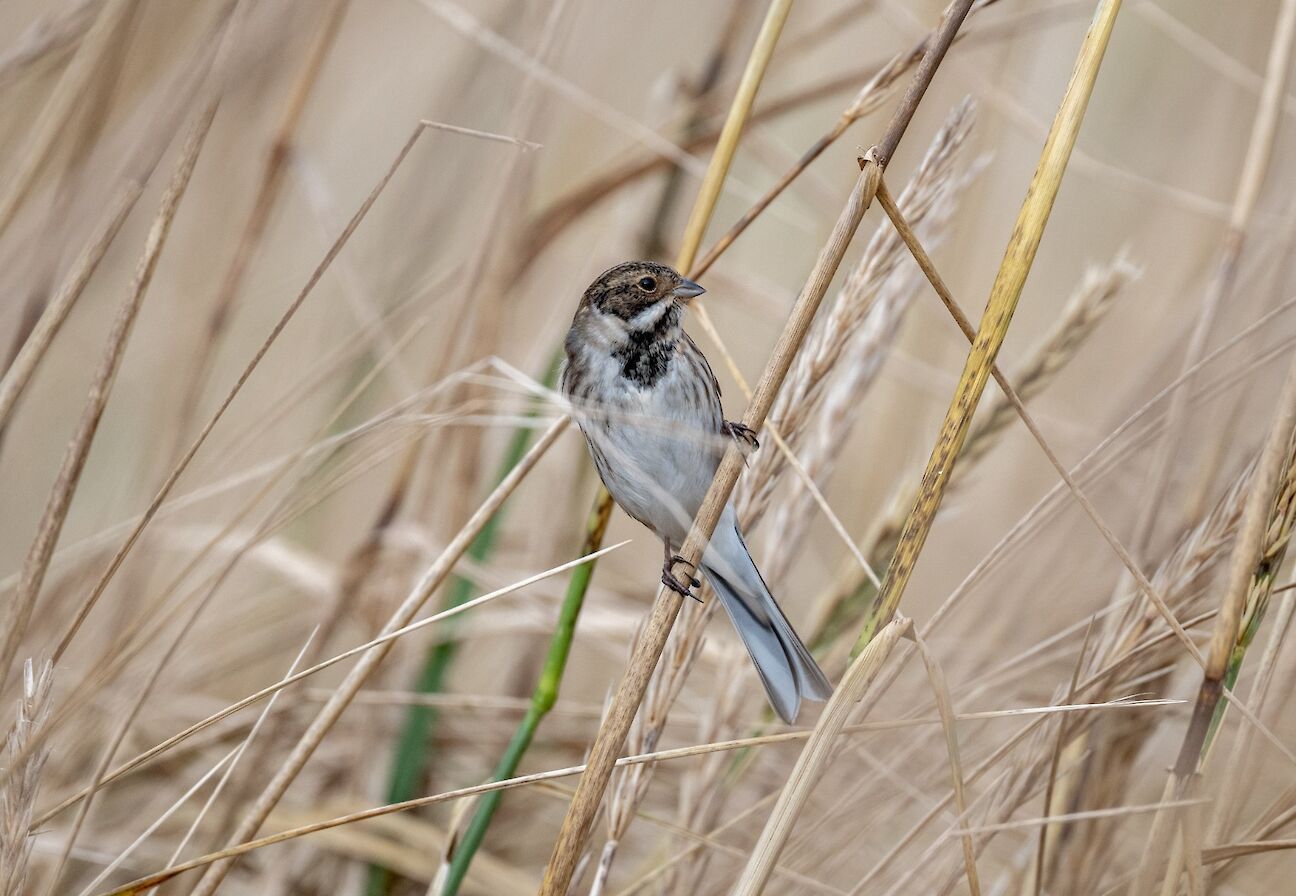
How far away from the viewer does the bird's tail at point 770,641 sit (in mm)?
2020

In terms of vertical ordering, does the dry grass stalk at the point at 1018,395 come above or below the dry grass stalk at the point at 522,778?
above

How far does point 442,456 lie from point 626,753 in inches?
42.9

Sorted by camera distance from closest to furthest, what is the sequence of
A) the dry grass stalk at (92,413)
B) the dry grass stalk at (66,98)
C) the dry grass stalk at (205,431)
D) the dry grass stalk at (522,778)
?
the dry grass stalk at (522,778) < the dry grass stalk at (205,431) < the dry grass stalk at (92,413) < the dry grass stalk at (66,98)

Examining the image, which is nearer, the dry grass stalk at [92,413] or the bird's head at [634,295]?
the dry grass stalk at [92,413]

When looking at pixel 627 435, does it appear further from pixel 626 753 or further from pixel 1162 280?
pixel 1162 280

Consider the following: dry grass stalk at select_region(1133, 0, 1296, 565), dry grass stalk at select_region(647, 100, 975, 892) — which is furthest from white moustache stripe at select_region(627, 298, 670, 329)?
dry grass stalk at select_region(1133, 0, 1296, 565)

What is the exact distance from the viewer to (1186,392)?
186cm

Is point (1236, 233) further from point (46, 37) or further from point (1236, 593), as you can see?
point (46, 37)

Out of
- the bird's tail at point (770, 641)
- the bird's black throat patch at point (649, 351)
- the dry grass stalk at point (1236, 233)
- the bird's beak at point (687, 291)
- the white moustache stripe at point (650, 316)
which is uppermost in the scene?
the dry grass stalk at point (1236, 233)

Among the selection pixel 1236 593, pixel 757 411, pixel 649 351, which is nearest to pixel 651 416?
pixel 649 351

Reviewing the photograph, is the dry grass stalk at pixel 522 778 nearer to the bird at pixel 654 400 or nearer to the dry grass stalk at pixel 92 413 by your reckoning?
the dry grass stalk at pixel 92 413

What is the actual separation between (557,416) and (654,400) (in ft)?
1.67

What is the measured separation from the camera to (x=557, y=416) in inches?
83.3

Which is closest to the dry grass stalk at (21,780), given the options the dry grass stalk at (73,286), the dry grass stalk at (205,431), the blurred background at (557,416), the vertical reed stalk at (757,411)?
the blurred background at (557,416)
